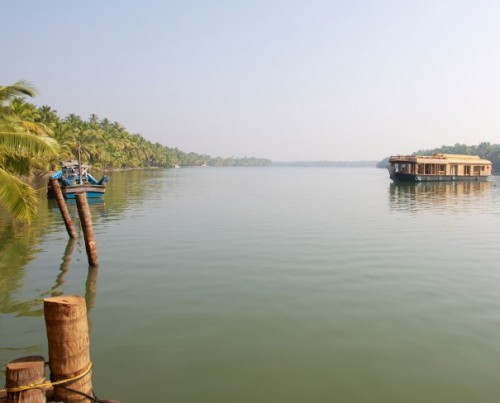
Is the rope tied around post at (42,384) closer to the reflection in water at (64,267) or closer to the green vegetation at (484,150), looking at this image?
the reflection in water at (64,267)

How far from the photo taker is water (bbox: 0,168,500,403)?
6.28 meters

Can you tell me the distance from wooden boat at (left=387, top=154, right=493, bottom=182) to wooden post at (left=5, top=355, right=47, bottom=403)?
201 feet

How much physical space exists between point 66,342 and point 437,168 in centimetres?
6598

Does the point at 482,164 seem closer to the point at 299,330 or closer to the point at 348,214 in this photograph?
the point at 348,214

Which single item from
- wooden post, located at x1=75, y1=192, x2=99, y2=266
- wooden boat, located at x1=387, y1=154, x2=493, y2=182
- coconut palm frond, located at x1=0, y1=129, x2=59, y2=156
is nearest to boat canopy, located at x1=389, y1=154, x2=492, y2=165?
wooden boat, located at x1=387, y1=154, x2=493, y2=182

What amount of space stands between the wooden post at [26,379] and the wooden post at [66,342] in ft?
0.56

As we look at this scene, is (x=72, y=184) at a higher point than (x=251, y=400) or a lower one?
higher

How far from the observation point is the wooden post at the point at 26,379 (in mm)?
4293

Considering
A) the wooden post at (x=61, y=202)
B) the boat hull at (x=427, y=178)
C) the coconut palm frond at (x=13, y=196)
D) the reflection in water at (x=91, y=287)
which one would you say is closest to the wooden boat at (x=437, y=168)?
the boat hull at (x=427, y=178)

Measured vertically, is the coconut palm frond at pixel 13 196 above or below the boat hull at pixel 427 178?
above

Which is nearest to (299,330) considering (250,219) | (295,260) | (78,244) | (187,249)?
(295,260)

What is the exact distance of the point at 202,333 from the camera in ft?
26.4

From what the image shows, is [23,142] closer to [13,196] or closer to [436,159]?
[13,196]

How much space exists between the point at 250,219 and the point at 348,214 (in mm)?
6907
